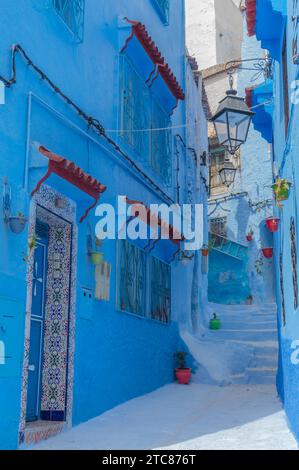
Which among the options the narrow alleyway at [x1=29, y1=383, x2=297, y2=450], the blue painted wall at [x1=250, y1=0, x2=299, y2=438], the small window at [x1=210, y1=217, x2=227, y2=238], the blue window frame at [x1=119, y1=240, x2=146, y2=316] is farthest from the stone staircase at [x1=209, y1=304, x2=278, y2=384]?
the blue painted wall at [x1=250, y1=0, x2=299, y2=438]

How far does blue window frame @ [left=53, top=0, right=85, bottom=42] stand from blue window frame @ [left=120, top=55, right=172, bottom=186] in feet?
5.48

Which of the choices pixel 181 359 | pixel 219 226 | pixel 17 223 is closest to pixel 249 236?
pixel 219 226

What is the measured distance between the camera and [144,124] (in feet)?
33.9

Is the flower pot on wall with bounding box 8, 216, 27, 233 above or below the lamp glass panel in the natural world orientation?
below

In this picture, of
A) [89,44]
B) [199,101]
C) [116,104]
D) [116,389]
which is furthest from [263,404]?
[199,101]

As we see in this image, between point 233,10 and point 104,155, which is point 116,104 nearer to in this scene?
point 104,155

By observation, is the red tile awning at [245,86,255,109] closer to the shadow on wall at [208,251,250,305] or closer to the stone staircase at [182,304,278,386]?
the stone staircase at [182,304,278,386]

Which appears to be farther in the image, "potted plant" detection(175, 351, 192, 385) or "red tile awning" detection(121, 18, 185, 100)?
"potted plant" detection(175, 351, 192, 385)

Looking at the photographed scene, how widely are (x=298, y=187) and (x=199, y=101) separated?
1106cm

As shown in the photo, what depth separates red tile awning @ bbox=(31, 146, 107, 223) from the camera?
612 centimetres

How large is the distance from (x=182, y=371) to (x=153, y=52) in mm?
5922

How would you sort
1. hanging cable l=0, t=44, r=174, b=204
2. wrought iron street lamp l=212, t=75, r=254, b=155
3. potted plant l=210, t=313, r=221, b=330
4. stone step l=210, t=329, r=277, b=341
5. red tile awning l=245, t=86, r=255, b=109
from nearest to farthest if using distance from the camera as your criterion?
hanging cable l=0, t=44, r=174, b=204
wrought iron street lamp l=212, t=75, r=254, b=155
red tile awning l=245, t=86, r=255, b=109
stone step l=210, t=329, r=277, b=341
potted plant l=210, t=313, r=221, b=330

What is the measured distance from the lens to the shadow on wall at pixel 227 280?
73.0 ft
